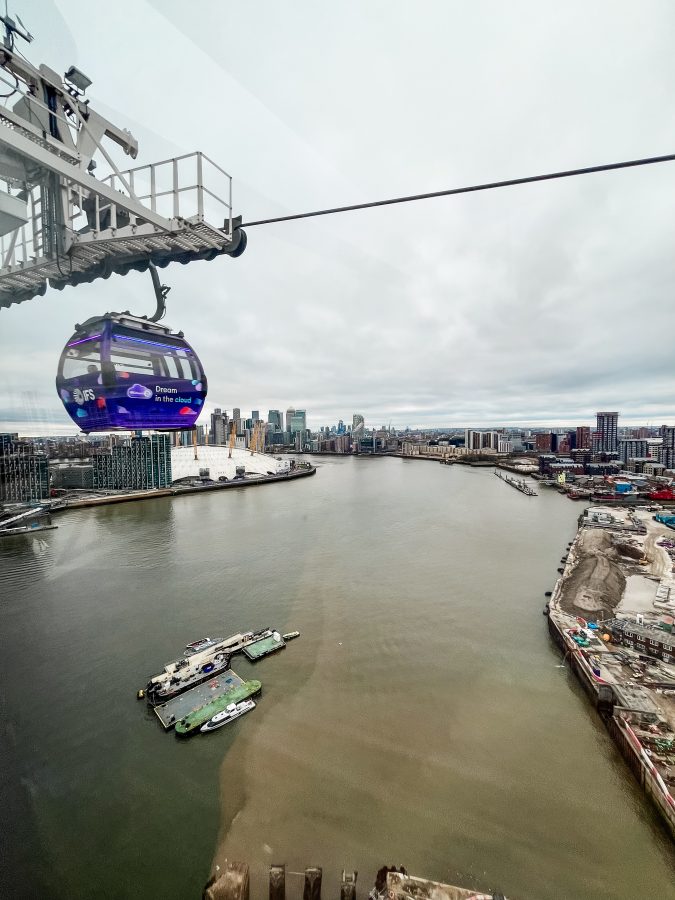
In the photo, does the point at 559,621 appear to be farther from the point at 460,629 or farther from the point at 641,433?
the point at 641,433

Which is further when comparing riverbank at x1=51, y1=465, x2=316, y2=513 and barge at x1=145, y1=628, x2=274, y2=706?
riverbank at x1=51, y1=465, x2=316, y2=513

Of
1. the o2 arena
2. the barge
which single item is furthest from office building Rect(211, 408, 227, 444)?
the o2 arena

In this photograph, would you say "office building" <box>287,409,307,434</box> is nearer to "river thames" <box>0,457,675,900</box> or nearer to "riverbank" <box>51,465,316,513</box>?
"riverbank" <box>51,465,316,513</box>

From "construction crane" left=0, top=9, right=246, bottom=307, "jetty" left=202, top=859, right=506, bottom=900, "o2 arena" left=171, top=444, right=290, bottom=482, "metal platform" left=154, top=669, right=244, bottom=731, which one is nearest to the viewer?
"construction crane" left=0, top=9, right=246, bottom=307

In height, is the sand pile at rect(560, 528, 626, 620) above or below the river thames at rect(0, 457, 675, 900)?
above

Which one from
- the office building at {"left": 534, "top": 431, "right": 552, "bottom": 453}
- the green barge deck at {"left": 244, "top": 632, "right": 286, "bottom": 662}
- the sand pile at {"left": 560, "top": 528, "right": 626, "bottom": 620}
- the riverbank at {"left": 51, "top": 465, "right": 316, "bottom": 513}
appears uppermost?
the office building at {"left": 534, "top": 431, "right": 552, "bottom": 453}

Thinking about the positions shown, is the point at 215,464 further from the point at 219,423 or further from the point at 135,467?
the point at 219,423

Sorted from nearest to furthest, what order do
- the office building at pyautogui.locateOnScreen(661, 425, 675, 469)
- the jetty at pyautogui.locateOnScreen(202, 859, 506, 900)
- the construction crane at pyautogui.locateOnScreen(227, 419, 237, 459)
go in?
the jetty at pyautogui.locateOnScreen(202, 859, 506, 900) → the construction crane at pyautogui.locateOnScreen(227, 419, 237, 459) → the office building at pyautogui.locateOnScreen(661, 425, 675, 469)
